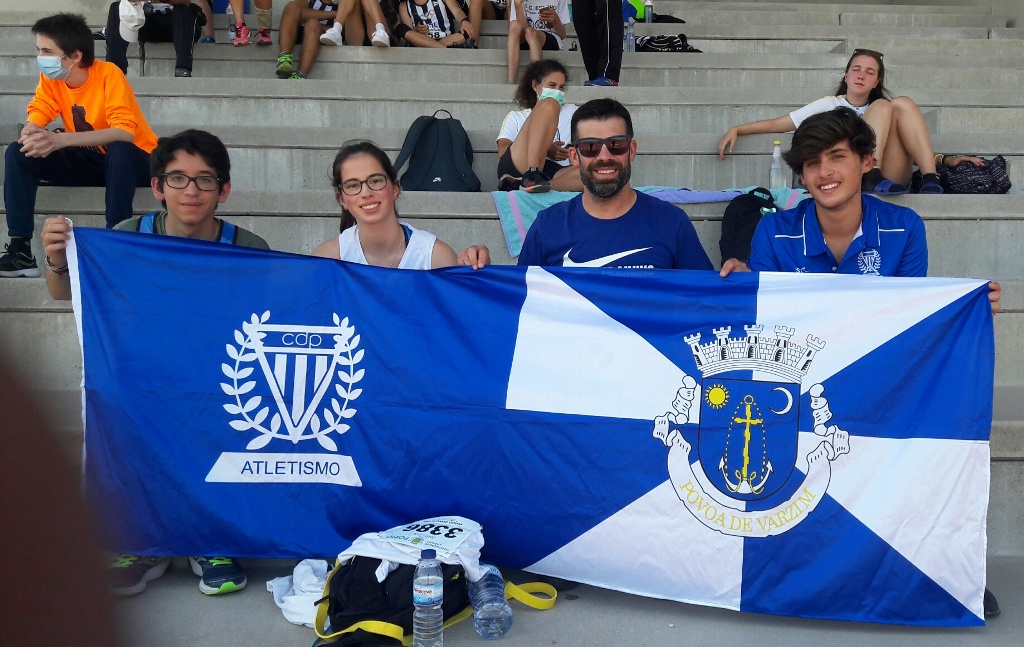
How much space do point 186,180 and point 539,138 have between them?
2.35 meters

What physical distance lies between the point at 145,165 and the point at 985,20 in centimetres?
834

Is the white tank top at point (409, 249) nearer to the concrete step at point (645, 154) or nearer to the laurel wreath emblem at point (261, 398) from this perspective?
the laurel wreath emblem at point (261, 398)

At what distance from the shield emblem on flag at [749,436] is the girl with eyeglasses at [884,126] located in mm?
2267

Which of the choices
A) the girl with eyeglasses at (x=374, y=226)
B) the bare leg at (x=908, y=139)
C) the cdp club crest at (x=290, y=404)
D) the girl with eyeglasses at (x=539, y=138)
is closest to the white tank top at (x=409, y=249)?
the girl with eyeglasses at (x=374, y=226)

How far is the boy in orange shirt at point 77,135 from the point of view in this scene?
166 inches

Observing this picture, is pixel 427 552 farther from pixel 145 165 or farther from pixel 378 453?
pixel 145 165

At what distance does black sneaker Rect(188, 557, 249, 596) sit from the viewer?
10.0ft

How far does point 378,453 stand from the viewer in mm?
3162

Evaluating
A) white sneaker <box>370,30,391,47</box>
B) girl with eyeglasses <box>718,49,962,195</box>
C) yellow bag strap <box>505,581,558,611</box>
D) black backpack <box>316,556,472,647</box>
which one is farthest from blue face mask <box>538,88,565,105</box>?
black backpack <box>316,556,472,647</box>

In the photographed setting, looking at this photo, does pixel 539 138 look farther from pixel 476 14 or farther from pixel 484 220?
pixel 476 14

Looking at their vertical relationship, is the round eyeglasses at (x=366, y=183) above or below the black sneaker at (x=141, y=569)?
above

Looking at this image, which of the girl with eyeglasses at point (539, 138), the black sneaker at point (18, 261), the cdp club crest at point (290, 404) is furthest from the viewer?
the girl with eyeglasses at point (539, 138)

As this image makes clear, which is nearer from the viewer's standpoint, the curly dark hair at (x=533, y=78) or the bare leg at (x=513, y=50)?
the curly dark hair at (x=533, y=78)

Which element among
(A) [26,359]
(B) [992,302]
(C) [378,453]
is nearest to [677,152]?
(B) [992,302]
